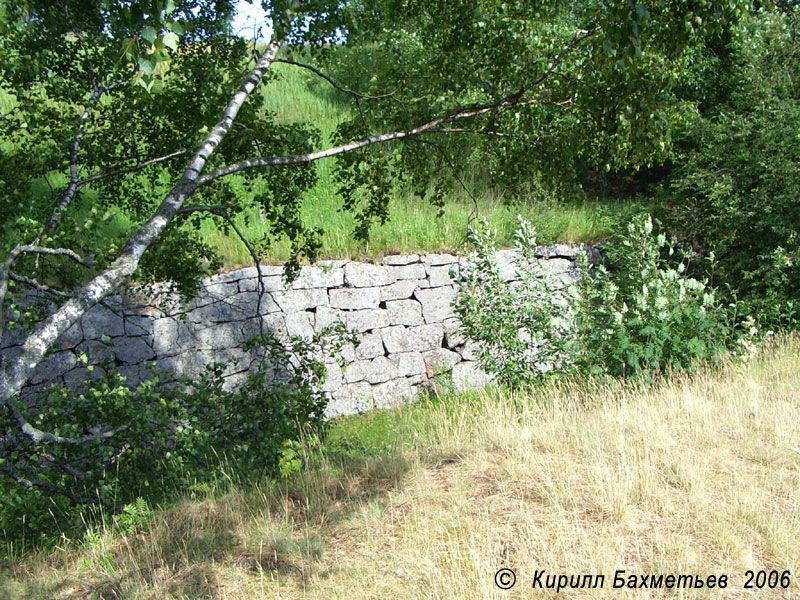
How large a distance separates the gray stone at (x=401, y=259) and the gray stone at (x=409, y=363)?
1.32m

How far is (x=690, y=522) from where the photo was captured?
3262 millimetres

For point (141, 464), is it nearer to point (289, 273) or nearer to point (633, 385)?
point (289, 273)

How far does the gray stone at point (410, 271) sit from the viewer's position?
924 cm

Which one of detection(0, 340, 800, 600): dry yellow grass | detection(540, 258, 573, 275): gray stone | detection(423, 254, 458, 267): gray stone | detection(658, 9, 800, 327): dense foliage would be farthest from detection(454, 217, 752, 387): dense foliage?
detection(658, 9, 800, 327): dense foliage

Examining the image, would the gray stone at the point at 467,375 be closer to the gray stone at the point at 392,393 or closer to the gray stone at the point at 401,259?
the gray stone at the point at 392,393

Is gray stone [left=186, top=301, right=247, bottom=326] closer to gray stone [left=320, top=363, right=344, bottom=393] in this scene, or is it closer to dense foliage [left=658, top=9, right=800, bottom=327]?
gray stone [left=320, top=363, right=344, bottom=393]

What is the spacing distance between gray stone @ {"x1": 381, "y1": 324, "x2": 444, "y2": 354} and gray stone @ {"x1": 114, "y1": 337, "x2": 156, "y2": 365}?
321cm

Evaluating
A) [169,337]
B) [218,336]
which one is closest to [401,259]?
[218,336]

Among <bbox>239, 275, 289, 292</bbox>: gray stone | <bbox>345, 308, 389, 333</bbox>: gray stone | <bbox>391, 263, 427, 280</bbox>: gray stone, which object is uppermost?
<bbox>239, 275, 289, 292</bbox>: gray stone

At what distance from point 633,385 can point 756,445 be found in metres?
1.50

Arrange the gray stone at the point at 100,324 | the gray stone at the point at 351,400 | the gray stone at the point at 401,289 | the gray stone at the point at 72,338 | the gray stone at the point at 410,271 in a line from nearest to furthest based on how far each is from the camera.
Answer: the gray stone at the point at 72,338 < the gray stone at the point at 100,324 < the gray stone at the point at 351,400 < the gray stone at the point at 401,289 < the gray stone at the point at 410,271

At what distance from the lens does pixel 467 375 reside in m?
9.55

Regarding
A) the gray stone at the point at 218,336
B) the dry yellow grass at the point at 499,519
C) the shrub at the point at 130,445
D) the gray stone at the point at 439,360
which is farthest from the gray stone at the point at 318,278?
the dry yellow grass at the point at 499,519

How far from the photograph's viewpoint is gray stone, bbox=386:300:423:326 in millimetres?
9172
